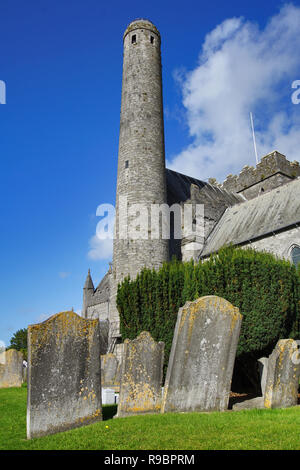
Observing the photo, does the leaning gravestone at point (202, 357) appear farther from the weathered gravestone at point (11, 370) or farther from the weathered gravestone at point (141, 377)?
the weathered gravestone at point (11, 370)

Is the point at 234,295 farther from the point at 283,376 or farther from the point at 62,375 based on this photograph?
the point at 62,375

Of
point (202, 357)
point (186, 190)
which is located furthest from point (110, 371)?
point (186, 190)

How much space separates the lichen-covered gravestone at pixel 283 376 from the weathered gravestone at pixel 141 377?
206 cm

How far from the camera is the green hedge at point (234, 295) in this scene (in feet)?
32.5

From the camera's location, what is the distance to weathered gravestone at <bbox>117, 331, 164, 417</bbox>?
6.34m

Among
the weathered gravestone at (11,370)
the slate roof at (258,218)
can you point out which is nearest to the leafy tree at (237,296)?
the weathered gravestone at (11,370)

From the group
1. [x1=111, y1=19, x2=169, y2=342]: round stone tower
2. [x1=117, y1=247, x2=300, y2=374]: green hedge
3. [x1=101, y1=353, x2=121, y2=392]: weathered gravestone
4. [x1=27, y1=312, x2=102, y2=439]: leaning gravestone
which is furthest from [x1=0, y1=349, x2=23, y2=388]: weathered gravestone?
[x1=27, y1=312, x2=102, y2=439]: leaning gravestone

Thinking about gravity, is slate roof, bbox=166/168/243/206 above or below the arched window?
above

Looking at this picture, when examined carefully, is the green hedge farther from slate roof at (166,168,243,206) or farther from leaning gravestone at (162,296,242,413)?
slate roof at (166,168,243,206)

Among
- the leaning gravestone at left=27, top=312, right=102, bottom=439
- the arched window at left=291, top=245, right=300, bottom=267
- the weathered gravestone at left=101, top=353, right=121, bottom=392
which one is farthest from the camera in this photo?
the arched window at left=291, top=245, right=300, bottom=267

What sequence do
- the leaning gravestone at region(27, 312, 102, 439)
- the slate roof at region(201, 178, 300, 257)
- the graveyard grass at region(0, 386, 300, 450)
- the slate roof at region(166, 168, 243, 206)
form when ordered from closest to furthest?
the graveyard grass at region(0, 386, 300, 450), the leaning gravestone at region(27, 312, 102, 439), the slate roof at region(201, 178, 300, 257), the slate roof at region(166, 168, 243, 206)

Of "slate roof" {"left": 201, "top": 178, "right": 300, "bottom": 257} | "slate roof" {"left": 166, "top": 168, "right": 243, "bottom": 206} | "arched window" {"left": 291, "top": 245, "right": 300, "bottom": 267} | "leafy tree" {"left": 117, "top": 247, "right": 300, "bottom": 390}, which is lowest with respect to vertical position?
"leafy tree" {"left": 117, "top": 247, "right": 300, "bottom": 390}

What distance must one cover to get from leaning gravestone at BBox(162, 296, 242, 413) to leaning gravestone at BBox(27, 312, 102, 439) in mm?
1369

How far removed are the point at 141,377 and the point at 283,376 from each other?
8.84 feet
